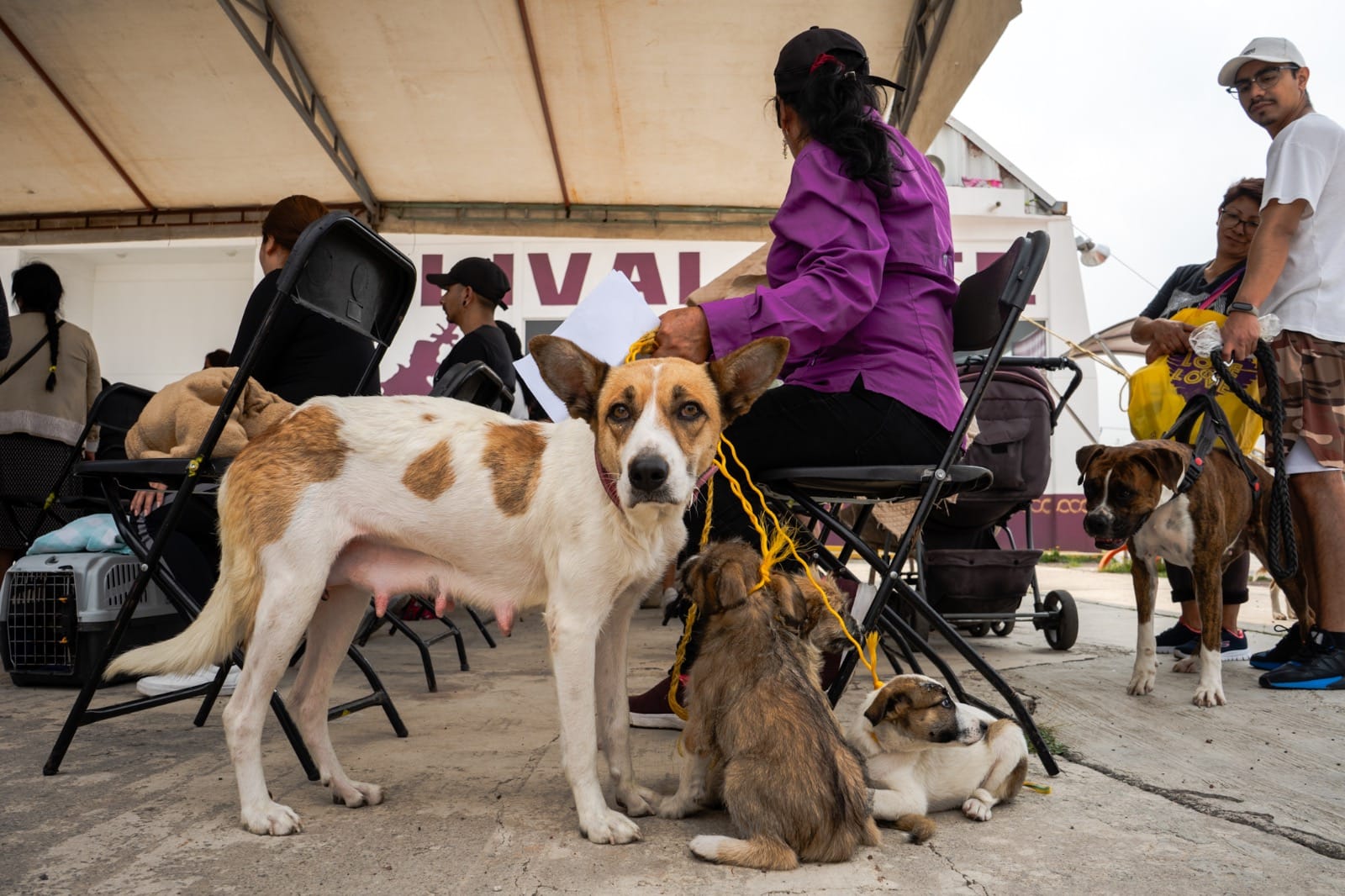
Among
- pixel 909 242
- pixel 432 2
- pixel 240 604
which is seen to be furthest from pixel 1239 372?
pixel 432 2

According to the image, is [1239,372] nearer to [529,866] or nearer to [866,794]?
[866,794]

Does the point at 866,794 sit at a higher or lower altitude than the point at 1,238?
lower

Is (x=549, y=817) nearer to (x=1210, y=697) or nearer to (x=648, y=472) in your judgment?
(x=648, y=472)

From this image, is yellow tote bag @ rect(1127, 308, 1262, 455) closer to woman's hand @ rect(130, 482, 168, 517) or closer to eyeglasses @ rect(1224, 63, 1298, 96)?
eyeglasses @ rect(1224, 63, 1298, 96)

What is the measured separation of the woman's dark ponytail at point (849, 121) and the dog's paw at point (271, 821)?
6.75 ft

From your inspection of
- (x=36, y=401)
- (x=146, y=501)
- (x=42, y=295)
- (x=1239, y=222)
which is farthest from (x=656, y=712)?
(x=42, y=295)

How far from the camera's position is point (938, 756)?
6.81 feet

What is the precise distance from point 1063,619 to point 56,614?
444cm

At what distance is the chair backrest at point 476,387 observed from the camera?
3.45m

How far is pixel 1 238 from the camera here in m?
10.4

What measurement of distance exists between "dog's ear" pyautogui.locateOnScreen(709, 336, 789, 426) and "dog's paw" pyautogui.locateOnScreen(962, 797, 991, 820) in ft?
3.39

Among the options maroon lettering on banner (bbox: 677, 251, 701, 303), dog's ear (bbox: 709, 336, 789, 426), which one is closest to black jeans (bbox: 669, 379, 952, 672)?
dog's ear (bbox: 709, 336, 789, 426)

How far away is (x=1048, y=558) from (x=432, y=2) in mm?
9507

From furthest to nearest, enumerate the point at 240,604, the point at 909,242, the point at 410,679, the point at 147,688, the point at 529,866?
the point at 410,679 → the point at 147,688 → the point at 909,242 → the point at 240,604 → the point at 529,866
